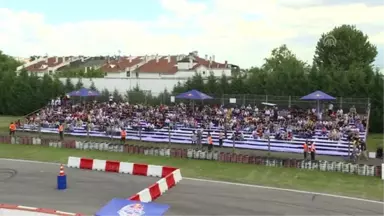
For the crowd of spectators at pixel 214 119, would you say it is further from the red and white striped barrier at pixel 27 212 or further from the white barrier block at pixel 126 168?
the red and white striped barrier at pixel 27 212

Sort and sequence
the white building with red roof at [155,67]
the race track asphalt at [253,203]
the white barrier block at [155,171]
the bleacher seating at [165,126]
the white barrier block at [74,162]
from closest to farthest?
the race track asphalt at [253,203], the white barrier block at [155,171], the white barrier block at [74,162], the bleacher seating at [165,126], the white building with red roof at [155,67]

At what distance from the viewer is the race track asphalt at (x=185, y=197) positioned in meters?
18.4

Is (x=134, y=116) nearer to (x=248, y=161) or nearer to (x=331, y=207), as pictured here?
(x=248, y=161)

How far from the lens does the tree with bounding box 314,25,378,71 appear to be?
66812 millimetres

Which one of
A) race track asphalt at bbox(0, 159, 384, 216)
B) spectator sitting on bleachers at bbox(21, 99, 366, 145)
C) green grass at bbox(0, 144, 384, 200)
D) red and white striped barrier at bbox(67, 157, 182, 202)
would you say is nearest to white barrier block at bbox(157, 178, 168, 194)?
red and white striped barrier at bbox(67, 157, 182, 202)

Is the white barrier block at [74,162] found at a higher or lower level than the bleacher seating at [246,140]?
lower

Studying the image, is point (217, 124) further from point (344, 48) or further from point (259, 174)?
point (344, 48)

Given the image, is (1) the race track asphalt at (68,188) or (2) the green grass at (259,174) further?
(2) the green grass at (259,174)

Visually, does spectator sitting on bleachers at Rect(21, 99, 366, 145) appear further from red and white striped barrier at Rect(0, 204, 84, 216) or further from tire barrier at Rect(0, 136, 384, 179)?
red and white striped barrier at Rect(0, 204, 84, 216)

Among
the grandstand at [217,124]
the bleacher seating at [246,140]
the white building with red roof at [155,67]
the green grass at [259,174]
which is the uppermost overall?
the white building with red roof at [155,67]

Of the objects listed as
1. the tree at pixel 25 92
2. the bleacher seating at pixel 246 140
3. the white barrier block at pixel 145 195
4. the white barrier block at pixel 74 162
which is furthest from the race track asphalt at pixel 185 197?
the tree at pixel 25 92

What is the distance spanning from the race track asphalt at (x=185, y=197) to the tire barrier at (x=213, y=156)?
6.33 metres

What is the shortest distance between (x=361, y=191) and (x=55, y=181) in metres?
14.8

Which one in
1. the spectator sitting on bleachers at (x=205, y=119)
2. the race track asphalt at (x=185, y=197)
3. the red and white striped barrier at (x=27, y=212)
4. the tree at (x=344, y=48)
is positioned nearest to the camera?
the red and white striped barrier at (x=27, y=212)
